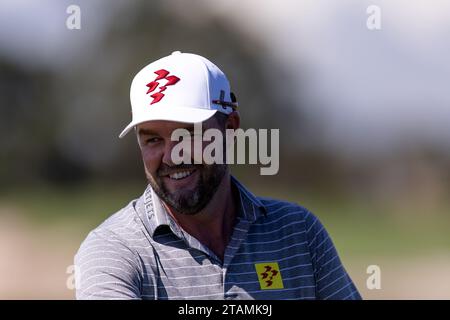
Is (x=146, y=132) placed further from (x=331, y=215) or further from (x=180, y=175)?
(x=331, y=215)

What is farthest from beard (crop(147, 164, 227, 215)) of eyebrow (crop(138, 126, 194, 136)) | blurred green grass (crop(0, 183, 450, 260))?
blurred green grass (crop(0, 183, 450, 260))

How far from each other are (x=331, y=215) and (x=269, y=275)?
1346cm

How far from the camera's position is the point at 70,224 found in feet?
49.2

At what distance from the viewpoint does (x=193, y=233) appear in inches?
112

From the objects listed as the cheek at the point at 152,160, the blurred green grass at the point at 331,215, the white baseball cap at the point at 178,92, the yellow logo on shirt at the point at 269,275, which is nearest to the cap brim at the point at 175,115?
the white baseball cap at the point at 178,92

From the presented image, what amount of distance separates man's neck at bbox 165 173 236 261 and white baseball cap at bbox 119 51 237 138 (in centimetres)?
28

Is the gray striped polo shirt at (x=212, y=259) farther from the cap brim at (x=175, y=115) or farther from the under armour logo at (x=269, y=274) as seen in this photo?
the cap brim at (x=175, y=115)

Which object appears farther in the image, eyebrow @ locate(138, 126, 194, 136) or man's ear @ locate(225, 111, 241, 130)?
man's ear @ locate(225, 111, 241, 130)

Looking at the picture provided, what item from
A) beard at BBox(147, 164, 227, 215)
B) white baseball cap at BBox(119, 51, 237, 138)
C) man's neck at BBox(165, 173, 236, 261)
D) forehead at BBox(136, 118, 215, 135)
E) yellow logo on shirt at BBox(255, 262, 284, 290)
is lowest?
yellow logo on shirt at BBox(255, 262, 284, 290)

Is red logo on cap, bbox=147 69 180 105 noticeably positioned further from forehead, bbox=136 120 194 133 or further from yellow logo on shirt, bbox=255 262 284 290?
yellow logo on shirt, bbox=255 262 284 290

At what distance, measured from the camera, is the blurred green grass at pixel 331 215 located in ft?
44.2

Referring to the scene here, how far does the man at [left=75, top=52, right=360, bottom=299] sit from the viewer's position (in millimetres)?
2646
